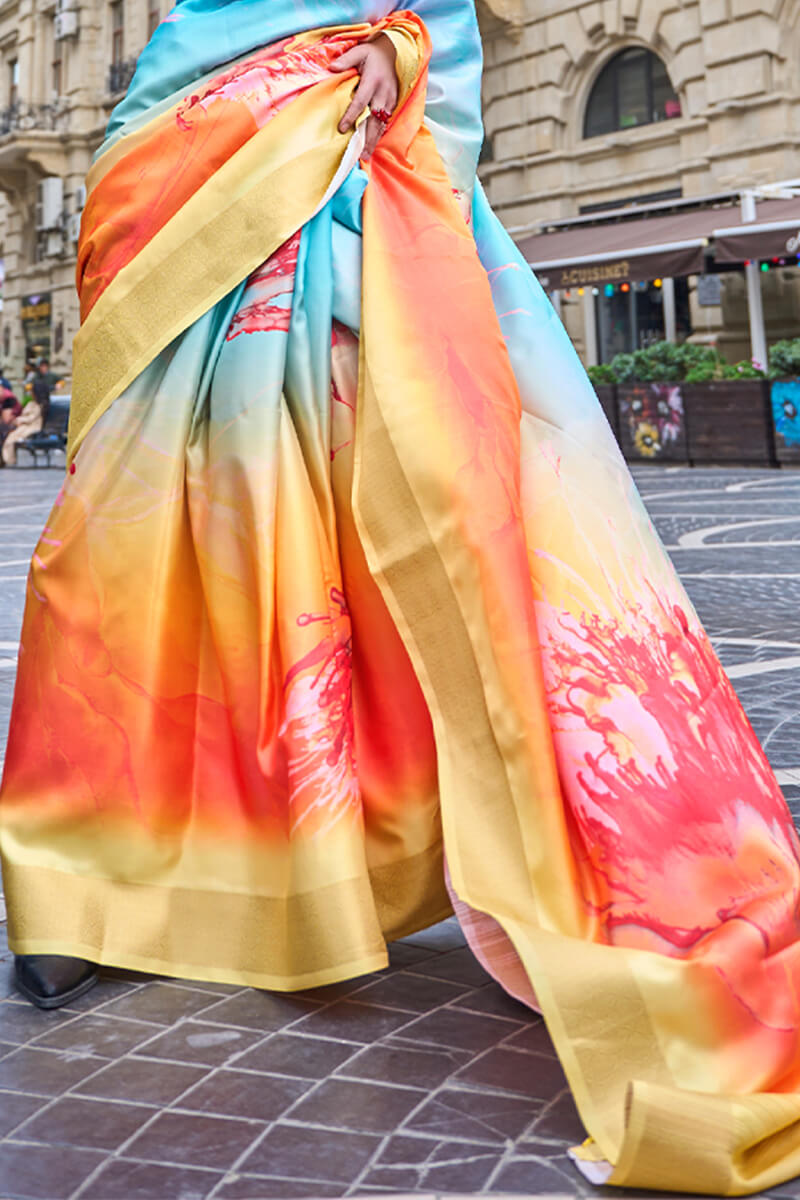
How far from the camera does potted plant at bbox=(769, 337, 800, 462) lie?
13.4 m

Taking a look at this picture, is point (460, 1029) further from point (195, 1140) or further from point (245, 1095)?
point (195, 1140)

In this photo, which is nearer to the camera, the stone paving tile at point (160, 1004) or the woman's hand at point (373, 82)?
the stone paving tile at point (160, 1004)

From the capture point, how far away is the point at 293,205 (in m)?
2.11

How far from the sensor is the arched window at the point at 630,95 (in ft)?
62.4

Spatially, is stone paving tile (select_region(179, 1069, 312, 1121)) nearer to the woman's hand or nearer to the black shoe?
the black shoe

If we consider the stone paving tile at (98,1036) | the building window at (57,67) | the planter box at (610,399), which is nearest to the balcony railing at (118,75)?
the building window at (57,67)

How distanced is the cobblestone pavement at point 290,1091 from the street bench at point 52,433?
54.7 feet

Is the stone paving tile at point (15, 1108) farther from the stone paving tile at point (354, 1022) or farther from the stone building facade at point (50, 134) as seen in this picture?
the stone building facade at point (50, 134)

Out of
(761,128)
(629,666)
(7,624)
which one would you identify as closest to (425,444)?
(629,666)

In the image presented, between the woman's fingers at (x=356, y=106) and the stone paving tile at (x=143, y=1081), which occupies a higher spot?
the woman's fingers at (x=356, y=106)

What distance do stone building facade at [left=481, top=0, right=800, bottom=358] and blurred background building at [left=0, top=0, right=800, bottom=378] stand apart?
0.07 feet

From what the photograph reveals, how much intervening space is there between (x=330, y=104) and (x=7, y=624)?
13.0ft

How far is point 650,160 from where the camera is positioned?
18.9 m

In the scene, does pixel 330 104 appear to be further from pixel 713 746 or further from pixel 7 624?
pixel 7 624
